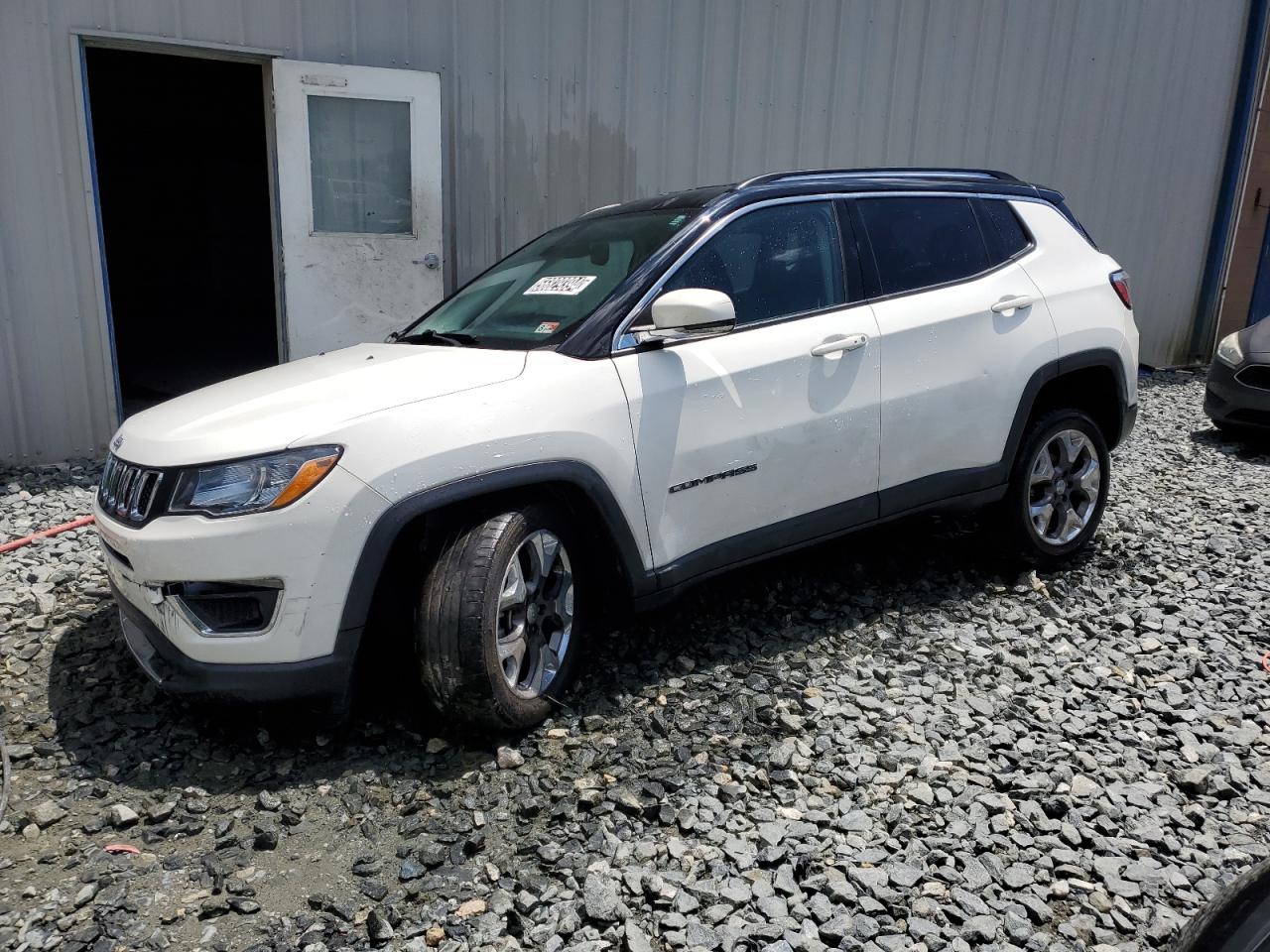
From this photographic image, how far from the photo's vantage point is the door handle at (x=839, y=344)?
3557 mm

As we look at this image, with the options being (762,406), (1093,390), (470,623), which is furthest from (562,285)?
(1093,390)

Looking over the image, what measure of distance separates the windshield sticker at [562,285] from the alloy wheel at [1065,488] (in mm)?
2248

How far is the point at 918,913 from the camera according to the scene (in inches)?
92.3

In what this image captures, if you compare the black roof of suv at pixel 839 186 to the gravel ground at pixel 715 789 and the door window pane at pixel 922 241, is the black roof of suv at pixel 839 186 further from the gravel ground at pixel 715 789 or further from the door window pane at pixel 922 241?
the gravel ground at pixel 715 789

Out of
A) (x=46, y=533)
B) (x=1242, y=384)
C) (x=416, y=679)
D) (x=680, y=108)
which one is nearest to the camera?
(x=416, y=679)

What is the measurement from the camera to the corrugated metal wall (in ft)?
19.8

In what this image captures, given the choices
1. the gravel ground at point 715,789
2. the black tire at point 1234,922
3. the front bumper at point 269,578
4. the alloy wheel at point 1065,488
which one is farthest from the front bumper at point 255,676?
the alloy wheel at point 1065,488

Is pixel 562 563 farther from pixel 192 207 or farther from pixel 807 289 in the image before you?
pixel 192 207

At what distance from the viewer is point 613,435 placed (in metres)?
3.10

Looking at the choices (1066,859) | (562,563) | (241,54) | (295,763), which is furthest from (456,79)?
(1066,859)

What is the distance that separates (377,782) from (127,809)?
2.25 ft

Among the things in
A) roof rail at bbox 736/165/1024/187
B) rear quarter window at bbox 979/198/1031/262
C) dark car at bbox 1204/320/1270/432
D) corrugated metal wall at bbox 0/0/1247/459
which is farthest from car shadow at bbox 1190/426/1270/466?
roof rail at bbox 736/165/1024/187

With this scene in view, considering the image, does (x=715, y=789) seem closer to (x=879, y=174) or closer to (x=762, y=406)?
(x=762, y=406)

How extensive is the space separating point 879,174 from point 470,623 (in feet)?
8.51
